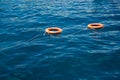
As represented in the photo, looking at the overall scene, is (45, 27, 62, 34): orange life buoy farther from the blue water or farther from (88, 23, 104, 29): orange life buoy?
(88, 23, 104, 29): orange life buoy

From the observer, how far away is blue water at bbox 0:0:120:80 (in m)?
10.9

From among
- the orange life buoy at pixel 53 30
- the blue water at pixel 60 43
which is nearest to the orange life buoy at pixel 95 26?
the blue water at pixel 60 43

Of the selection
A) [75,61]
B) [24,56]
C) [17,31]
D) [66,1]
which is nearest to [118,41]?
[75,61]

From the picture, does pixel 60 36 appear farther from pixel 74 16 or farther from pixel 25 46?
pixel 74 16

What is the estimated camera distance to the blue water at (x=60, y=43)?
1092 cm

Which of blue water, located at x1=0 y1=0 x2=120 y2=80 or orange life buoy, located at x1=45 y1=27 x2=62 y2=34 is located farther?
orange life buoy, located at x1=45 y1=27 x2=62 y2=34

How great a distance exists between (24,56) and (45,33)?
3493mm

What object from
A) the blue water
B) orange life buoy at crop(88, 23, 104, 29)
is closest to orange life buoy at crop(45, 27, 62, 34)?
the blue water

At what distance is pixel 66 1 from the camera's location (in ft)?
78.1

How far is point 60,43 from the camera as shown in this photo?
13.9 m

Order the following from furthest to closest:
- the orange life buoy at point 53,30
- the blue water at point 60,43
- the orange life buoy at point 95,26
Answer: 1. the orange life buoy at point 95,26
2. the orange life buoy at point 53,30
3. the blue water at point 60,43

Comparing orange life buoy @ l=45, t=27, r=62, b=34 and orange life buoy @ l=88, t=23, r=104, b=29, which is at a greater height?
orange life buoy @ l=45, t=27, r=62, b=34

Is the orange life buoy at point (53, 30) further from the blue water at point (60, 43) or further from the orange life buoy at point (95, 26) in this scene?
the orange life buoy at point (95, 26)

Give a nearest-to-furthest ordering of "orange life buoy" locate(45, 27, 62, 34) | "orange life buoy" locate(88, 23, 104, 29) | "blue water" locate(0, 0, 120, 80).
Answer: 1. "blue water" locate(0, 0, 120, 80)
2. "orange life buoy" locate(45, 27, 62, 34)
3. "orange life buoy" locate(88, 23, 104, 29)
